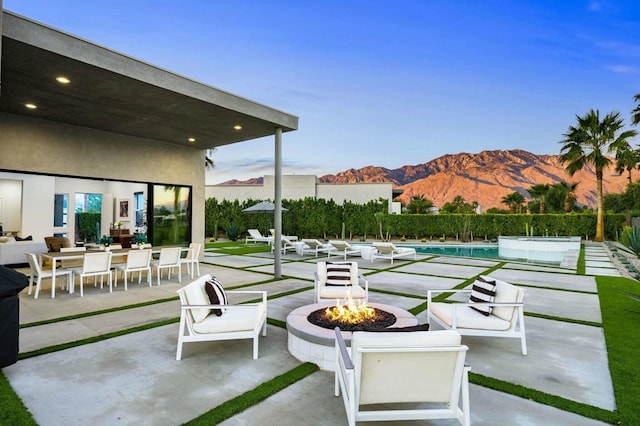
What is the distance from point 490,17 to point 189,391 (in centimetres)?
2644

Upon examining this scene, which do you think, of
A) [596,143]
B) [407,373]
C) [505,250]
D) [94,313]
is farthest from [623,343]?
[596,143]

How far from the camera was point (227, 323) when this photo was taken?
3.77 metres

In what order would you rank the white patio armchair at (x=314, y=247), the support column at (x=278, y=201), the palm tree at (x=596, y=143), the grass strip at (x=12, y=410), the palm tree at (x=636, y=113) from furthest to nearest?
the palm tree at (x=596, y=143), the palm tree at (x=636, y=113), the white patio armchair at (x=314, y=247), the support column at (x=278, y=201), the grass strip at (x=12, y=410)

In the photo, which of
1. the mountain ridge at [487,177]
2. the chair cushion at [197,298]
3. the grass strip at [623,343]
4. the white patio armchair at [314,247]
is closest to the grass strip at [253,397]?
the chair cushion at [197,298]

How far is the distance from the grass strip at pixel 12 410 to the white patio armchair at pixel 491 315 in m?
3.95

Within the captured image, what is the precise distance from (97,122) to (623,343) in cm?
1140

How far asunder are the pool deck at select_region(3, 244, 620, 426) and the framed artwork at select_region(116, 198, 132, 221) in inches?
427

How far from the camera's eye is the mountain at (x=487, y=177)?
78812mm

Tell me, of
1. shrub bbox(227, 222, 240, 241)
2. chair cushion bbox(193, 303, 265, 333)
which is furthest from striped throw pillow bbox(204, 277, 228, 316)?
shrub bbox(227, 222, 240, 241)

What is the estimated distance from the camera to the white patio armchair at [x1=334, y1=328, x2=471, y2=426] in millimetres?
2186

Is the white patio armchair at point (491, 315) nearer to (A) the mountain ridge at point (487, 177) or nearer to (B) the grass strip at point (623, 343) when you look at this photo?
(B) the grass strip at point (623, 343)

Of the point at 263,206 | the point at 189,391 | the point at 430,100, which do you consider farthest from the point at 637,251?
the point at 430,100

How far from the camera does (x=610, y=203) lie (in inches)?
1437

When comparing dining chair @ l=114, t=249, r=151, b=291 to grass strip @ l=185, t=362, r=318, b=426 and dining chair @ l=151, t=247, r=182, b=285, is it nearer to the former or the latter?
dining chair @ l=151, t=247, r=182, b=285
